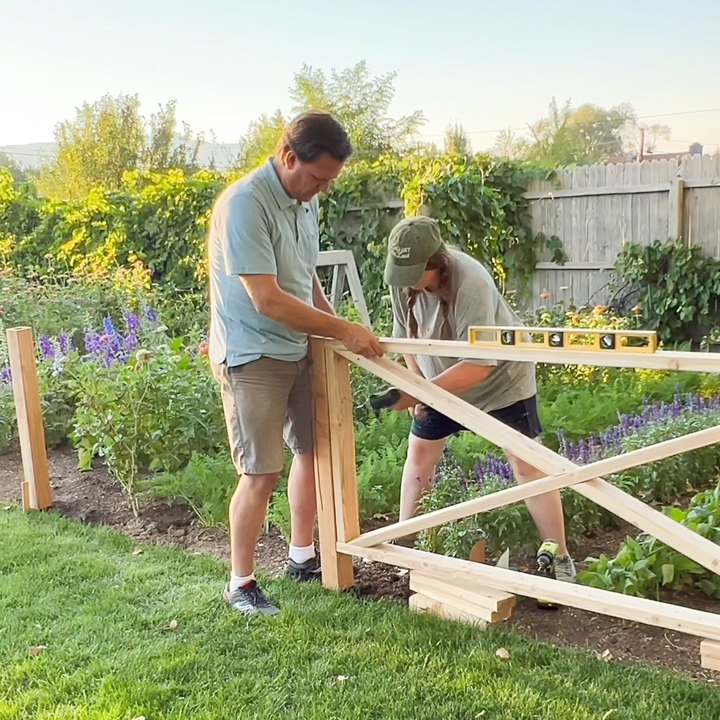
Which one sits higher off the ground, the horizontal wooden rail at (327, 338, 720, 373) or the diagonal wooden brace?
the horizontal wooden rail at (327, 338, 720, 373)

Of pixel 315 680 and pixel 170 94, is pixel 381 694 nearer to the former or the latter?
pixel 315 680

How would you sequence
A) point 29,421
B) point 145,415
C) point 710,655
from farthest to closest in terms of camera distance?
point 29,421, point 145,415, point 710,655

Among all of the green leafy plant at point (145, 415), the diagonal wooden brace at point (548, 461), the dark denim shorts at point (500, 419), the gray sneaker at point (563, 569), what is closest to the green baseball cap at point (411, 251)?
the diagonal wooden brace at point (548, 461)

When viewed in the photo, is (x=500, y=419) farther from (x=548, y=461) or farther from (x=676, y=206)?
(x=676, y=206)

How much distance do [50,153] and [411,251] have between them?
14.9 m

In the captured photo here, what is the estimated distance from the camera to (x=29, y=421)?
4.49 m

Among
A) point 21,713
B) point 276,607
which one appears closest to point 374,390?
point 276,607

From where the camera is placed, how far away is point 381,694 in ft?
8.08

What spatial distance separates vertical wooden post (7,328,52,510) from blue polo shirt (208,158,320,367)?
6.10 ft

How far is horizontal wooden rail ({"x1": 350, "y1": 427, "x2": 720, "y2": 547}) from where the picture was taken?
2.32 meters

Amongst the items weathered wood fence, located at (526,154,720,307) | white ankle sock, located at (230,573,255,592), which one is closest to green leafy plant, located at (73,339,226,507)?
white ankle sock, located at (230,573,255,592)

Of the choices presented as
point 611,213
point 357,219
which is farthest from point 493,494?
point 357,219

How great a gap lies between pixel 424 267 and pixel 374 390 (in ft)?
8.05

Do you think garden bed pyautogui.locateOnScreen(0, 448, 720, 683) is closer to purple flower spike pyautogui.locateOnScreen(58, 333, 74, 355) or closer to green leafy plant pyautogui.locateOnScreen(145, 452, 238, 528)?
green leafy plant pyautogui.locateOnScreen(145, 452, 238, 528)
